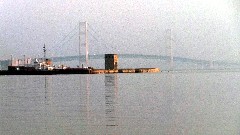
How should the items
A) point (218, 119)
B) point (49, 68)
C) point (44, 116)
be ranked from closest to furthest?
point (218, 119) → point (44, 116) → point (49, 68)

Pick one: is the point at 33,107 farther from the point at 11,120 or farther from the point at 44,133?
the point at 44,133

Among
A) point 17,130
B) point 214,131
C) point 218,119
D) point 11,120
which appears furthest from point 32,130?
point 218,119

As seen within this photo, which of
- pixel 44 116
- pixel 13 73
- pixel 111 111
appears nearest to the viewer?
pixel 44 116

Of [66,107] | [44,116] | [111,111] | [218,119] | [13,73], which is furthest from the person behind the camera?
[13,73]

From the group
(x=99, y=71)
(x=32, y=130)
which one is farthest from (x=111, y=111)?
(x=99, y=71)

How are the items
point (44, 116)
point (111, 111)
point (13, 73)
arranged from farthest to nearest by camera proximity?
point (13, 73)
point (111, 111)
point (44, 116)

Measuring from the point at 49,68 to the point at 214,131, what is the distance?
73.9 m

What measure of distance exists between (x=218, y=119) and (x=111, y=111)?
2655 millimetres

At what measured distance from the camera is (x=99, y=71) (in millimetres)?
82625

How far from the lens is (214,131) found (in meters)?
7.24

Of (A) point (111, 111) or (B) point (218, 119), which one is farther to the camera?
(A) point (111, 111)

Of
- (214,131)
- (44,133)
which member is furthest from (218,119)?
(44,133)

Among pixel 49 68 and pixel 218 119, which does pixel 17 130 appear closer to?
pixel 218 119

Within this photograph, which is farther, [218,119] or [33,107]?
[33,107]
